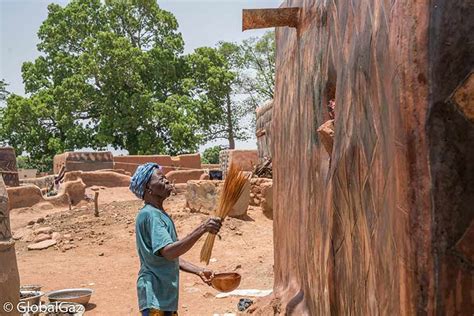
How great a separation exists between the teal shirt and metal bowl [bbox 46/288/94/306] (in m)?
3.50

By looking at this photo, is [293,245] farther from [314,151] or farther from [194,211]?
[194,211]

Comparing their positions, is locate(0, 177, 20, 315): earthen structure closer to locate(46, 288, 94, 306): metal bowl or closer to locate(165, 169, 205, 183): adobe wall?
locate(46, 288, 94, 306): metal bowl

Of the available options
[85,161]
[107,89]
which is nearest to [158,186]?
[85,161]

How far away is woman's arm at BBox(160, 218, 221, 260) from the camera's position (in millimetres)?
2637

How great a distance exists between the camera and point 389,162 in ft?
5.29

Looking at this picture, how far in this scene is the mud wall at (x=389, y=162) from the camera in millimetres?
1355

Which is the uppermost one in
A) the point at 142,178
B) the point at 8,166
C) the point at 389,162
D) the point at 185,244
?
the point at 389,162

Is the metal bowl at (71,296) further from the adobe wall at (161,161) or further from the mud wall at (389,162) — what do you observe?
the adobe wall at (161,161)

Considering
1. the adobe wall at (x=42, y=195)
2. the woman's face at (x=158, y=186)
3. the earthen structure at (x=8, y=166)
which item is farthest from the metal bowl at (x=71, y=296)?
the earthen structure at (x=8, y=166)

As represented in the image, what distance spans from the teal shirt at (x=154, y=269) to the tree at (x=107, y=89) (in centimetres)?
2105

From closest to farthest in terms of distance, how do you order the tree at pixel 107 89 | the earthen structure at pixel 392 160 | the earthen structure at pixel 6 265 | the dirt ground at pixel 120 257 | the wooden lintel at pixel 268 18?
the earthen structure at pixel 392 160
the wooden lintel at pixel 268 18
the earthen structure at pixel 6 265
the dirt ground at pixel 120 257
the tree at pixel 107 89

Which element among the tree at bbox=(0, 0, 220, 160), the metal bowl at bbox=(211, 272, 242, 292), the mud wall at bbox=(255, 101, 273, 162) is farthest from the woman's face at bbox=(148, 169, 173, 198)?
the tree at bbox=(0, 0, 220, 160)

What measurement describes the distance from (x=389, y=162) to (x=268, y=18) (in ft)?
5.70

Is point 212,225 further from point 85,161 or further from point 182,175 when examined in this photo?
point 85,161
